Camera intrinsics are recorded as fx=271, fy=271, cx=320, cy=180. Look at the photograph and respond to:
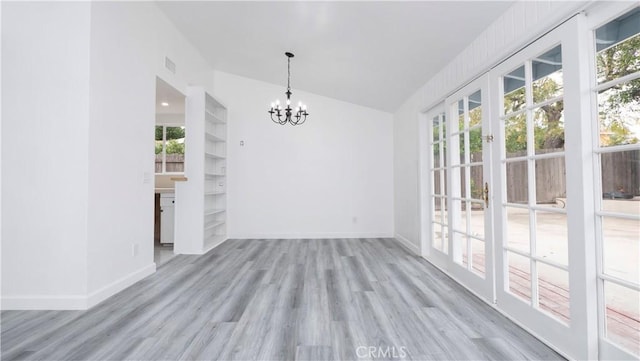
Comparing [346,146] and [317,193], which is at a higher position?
[346,146]

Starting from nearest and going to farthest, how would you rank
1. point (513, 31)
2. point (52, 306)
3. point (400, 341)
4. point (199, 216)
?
point (400, 341) < point (513, 31) < point (52, 306) < point (199, 216)

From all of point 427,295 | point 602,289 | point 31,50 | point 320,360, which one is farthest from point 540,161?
point 31,50

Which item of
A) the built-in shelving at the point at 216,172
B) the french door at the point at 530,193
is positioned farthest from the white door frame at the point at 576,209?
the built-in shelving at the point at 216,172

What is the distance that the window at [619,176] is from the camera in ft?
4.57

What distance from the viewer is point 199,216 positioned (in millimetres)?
4145

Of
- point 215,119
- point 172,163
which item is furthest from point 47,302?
point 172,163

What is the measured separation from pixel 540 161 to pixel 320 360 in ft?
6.58

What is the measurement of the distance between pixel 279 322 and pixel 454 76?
306 cm

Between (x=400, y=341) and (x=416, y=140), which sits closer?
(x=400, y=341)

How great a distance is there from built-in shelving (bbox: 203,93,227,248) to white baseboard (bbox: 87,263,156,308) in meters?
1.67

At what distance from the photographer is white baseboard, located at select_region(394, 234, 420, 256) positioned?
163 inches

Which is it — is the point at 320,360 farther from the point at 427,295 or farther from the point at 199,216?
Answer: the point at 199,216

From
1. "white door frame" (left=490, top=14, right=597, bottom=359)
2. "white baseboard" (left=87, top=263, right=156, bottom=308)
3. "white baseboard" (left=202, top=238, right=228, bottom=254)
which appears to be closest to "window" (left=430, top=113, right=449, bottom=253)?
"white door frame" (left=490, top=14, right=597, bottom=359)

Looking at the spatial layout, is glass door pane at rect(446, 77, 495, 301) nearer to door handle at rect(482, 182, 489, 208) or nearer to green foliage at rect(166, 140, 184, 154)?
door handle at rect(482, 182, 489, 208)
